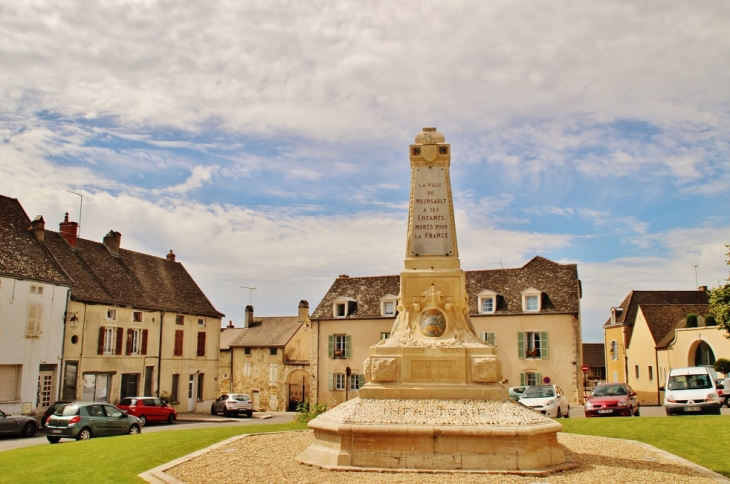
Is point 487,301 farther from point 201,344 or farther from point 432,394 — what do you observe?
point 432,394

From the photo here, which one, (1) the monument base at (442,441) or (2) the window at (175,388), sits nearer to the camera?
(1) the monument base at (442,441)

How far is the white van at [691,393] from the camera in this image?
19.8 m

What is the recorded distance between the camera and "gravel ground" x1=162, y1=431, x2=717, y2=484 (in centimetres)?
905

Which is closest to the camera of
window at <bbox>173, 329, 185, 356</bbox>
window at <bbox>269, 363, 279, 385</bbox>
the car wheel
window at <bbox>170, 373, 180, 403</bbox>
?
the car wheel

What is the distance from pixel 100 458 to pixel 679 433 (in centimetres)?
1173

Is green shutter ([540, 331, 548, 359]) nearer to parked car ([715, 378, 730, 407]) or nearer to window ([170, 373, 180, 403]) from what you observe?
parked car ([715, 378, 730, 407])

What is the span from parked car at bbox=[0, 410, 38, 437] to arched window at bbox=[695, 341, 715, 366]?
3343 centimetres

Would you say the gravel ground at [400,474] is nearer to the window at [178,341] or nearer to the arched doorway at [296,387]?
the window at [178,341]

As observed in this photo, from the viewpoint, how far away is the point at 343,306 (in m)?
40.5

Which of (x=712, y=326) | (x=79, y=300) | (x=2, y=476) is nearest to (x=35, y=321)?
(x=79, y=300)

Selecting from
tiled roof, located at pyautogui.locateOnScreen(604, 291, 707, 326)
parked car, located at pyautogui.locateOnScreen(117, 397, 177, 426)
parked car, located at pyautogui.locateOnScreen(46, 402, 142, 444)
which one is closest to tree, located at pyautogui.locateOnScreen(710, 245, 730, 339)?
parked car, located at pyautogui.locateOnScreen(46, 402, 142, 444)

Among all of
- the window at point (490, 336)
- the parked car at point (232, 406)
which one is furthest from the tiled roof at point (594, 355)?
the parked car at point (232, 406)

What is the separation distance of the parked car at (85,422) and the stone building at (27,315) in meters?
7.64

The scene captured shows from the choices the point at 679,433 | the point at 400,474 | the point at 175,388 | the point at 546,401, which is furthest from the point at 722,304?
the point at 175,388
